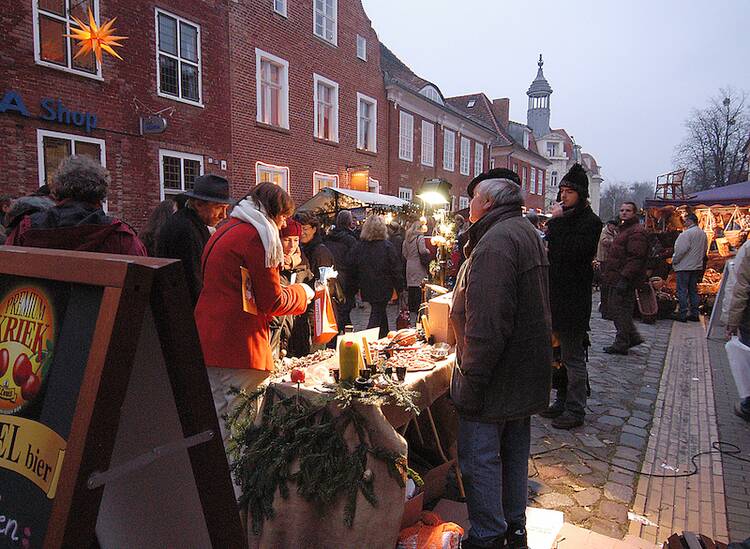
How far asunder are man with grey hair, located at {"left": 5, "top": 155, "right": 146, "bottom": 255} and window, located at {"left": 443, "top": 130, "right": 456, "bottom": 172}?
23.3 metres

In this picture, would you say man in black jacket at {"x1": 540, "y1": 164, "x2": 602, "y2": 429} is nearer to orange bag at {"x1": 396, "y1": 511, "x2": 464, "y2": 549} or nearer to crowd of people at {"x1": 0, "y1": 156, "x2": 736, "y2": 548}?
crowd of people at {"x1": 0, "y1": 156, "x2": 736, "y2": 548}

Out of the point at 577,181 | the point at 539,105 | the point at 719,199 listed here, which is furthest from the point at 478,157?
the point at 539,105

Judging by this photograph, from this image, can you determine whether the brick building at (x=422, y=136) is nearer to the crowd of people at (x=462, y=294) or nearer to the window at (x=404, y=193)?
the window at (x=404, y=193)

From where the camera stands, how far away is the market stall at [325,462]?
227cm

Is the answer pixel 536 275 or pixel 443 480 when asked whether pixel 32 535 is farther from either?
pixel 443 480

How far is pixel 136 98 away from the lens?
35.0ft

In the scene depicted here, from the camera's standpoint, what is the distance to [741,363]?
4824mm

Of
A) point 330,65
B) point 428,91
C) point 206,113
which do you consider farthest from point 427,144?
point 206,113

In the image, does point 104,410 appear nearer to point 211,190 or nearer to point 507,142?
point 211,190

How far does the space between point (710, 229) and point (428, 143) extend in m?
13.3

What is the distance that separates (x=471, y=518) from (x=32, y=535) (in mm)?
1966

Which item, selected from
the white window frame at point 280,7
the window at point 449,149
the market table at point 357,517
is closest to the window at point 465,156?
the window at point 449,149

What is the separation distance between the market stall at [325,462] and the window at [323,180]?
14.1 m

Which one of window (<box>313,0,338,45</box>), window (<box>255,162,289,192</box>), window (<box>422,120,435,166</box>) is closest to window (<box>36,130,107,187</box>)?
window (<box>255,162,289,192</box>)
